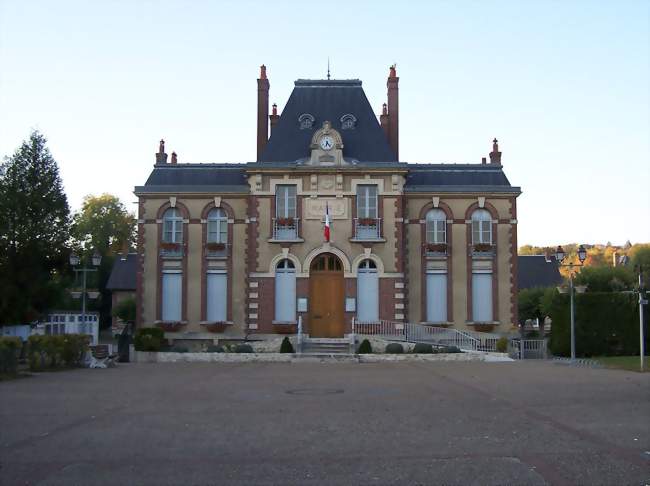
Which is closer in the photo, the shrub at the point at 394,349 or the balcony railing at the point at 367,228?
the shrub at the point at 394,349

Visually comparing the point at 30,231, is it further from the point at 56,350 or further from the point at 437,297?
the point at 437,297

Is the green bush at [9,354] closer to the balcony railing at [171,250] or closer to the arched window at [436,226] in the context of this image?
the balcony railing at [171,250]

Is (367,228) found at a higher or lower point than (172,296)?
higher

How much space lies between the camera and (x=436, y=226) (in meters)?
31.2

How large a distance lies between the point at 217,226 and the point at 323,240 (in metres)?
4.43

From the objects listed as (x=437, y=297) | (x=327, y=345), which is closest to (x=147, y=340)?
(x=327, y=345)

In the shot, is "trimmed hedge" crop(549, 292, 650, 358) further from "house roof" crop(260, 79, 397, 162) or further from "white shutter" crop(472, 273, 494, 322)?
"house roof" crop(260, 79, 397, 162)

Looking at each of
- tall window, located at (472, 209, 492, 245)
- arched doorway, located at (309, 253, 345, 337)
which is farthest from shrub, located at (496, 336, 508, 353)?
arched doorway, located at (309, 253, 345, 337)

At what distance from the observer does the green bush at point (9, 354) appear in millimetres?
18109

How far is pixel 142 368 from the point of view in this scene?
2295 cm

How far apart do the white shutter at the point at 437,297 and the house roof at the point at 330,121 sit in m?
5.00

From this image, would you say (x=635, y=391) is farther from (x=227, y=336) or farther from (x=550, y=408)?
(x=227, y=336)

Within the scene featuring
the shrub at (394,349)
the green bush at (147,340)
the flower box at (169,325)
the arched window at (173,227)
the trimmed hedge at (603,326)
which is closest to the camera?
the shrub at (394,349)

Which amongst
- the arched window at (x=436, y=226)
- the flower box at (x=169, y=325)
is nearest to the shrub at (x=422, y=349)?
the arched window at (x=436, y=226)
